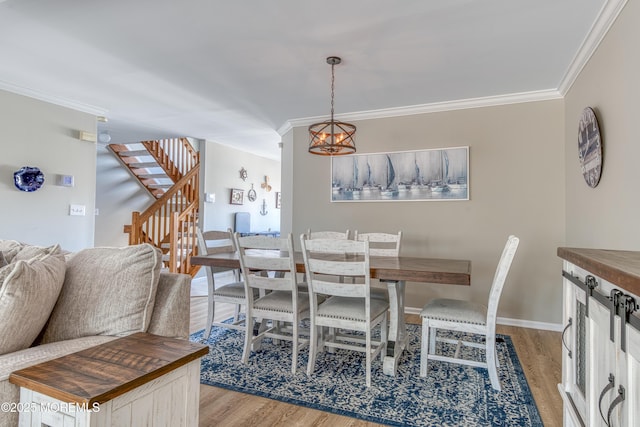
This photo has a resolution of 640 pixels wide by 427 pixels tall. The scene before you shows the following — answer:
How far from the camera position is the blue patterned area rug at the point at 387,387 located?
6.63 ft

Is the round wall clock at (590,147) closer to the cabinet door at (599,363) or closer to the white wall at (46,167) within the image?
the cabinet door at (599,363)

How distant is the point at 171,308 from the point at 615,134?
274cm

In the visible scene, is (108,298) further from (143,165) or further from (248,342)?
(143,165)

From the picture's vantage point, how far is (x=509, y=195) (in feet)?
12.4

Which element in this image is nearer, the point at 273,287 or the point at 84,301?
the point at 84,301

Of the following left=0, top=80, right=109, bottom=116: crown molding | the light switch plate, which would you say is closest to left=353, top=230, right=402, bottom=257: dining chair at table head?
the light switch plate

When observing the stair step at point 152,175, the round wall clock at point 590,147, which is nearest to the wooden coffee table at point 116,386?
the round wall clock at point 590,147

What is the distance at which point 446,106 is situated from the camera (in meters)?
3.98

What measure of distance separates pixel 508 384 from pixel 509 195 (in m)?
2.04

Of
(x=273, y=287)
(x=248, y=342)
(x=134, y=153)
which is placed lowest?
(x=248, y=342)

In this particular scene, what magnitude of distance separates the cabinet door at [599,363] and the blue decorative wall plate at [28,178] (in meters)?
4.58

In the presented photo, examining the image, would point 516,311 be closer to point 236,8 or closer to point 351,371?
point 351,371

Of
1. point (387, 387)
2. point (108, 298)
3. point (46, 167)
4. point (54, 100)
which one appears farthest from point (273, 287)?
point (54, 100)

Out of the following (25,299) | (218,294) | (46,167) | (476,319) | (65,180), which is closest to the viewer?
(25,299)
